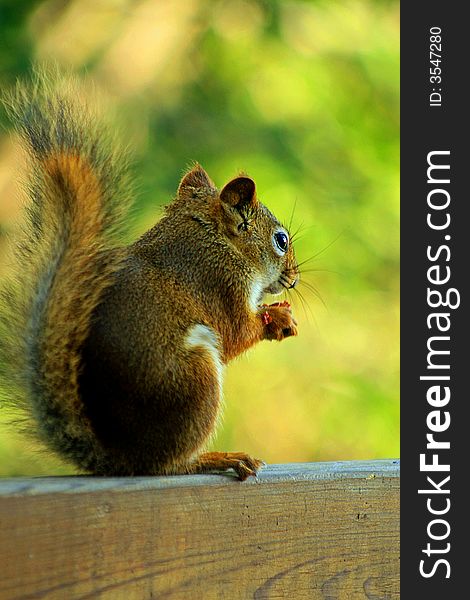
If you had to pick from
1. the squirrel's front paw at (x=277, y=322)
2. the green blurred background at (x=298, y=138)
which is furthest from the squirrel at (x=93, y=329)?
the green blurred background at (x=298, y=138)

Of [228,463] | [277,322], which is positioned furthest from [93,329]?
[277,322]

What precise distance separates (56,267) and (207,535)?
402 mm

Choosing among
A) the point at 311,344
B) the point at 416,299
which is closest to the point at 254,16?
the point at 311,344

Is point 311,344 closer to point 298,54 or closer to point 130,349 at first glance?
point 298,54

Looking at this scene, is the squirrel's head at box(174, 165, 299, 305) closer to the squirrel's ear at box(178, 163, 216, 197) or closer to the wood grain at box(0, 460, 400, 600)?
the squirrel's ear at box(178, 163, 216, 197)

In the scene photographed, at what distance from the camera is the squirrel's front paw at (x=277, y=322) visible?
5.82 ft

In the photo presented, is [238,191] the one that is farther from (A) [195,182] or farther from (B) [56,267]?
(B) [56,267]

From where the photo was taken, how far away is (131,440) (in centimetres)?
142

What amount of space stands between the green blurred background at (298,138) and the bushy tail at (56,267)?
7.40 ft

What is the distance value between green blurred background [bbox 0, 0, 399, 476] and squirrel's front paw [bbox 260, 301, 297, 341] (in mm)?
1902

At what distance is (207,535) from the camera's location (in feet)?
4.38

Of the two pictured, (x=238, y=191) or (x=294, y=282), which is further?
(x=294, y=282)

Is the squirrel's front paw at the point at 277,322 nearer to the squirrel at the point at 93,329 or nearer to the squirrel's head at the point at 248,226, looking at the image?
the squirrel's head at the point at 248,226

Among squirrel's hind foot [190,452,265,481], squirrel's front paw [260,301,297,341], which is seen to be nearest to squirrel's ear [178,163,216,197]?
squirrel's front paw [260,301,297,341]
